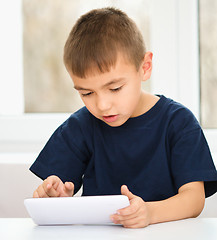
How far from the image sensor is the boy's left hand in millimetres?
806

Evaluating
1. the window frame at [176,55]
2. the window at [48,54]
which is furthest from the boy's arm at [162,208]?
the window at [48,54]

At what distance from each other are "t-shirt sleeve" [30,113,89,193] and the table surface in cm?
23

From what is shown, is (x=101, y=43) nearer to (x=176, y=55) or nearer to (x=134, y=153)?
(x=134, y=153)

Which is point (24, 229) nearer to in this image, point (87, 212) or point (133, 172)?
point (87, 212)

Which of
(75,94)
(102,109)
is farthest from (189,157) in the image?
(75,94)

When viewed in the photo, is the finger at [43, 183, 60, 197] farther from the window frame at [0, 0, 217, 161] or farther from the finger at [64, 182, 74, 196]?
the window frame at [0, 0, 217, 161]

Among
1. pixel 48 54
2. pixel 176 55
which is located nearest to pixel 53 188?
pixel 176 55

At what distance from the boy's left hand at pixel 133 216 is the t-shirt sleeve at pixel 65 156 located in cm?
29

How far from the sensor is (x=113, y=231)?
794mm

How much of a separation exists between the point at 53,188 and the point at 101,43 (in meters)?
0.33

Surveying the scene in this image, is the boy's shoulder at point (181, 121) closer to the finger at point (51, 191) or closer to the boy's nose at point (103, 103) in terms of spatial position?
the boy's nose at point (103, 103)

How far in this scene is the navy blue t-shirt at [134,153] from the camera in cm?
102

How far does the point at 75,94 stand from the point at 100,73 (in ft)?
3.65

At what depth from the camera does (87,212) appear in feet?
2.61
